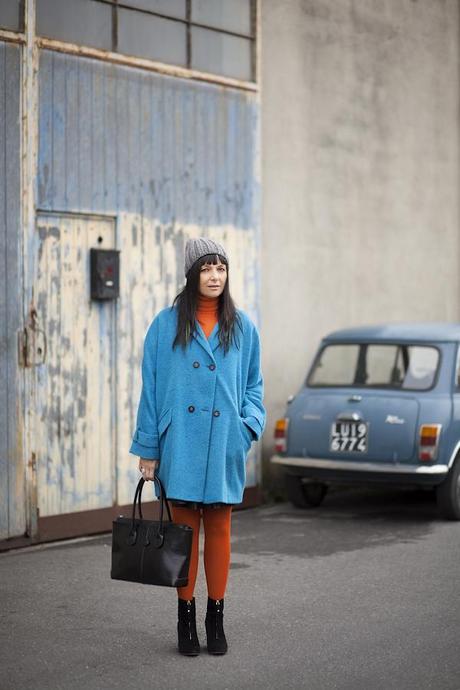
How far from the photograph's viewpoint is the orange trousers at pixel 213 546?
6.10 meters

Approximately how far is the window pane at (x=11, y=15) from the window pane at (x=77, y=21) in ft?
0.65

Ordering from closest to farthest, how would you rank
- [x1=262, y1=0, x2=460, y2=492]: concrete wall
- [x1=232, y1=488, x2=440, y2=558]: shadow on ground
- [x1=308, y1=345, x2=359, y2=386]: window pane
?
[x1=232, y1=488, x2=440, y2=558]: shadow on ground → [x1=308, y1=345, x2=359, y2=386]: window pane → [x1=262, y1=0, x2=460, y2=492]: concrete wall

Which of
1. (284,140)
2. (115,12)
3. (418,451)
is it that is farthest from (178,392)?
(284,140)

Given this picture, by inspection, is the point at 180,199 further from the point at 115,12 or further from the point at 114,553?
the point at 114,553

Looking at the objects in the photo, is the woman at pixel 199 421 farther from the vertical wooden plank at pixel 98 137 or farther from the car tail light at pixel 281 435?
the car tail light at pixel 281 435

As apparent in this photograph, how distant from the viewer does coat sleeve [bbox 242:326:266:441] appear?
616cm

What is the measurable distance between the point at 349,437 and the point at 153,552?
15.5ft

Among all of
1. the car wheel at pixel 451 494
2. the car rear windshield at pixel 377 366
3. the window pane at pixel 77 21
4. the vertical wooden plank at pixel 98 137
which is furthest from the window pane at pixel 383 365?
the window pane at pixel 77 21

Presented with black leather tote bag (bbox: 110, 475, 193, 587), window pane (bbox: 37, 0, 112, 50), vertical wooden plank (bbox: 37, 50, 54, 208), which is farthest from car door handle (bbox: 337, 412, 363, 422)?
black leather tote bag (bbox: 110, 475, 193, 587)

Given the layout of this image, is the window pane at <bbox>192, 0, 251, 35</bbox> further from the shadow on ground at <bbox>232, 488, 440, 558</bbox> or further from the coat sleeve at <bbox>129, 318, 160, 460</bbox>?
the coat sleeve at <bbox>129, 318, 160, 460</bbox>

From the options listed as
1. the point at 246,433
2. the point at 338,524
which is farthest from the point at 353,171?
the point at 246,433

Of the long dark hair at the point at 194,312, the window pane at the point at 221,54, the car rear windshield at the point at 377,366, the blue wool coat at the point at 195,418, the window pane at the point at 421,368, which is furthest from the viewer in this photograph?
the window pane at the point at 221,54

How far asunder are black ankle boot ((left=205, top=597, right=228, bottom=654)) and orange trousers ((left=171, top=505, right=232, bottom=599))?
0.04 metres

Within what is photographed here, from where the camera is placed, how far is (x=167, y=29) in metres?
10.8
